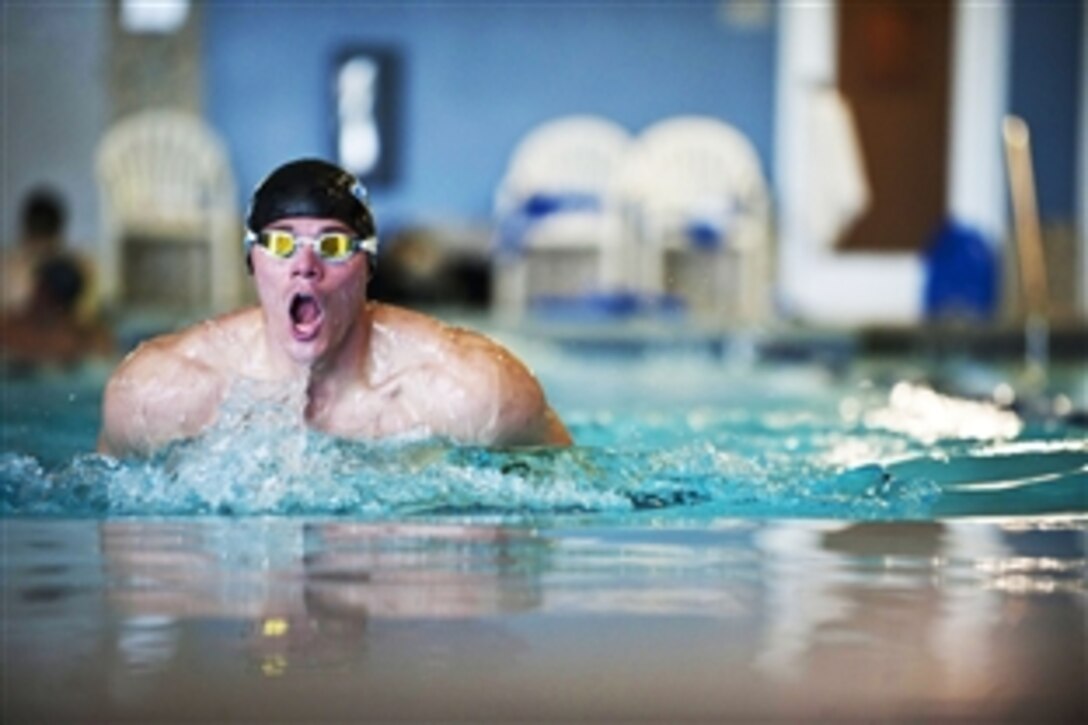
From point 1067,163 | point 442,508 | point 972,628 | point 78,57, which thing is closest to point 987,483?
point 442,508

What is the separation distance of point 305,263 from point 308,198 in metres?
0.10

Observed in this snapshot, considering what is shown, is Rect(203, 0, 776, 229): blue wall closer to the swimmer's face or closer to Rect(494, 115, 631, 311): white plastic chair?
Rect(494, 115, 631, 311): white plastic chair

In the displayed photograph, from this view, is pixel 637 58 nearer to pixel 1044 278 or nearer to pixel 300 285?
pixel 1044 278

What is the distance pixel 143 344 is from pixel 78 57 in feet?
25.8

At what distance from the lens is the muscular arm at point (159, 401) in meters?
3.07

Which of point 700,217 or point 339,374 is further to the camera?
point 700,217

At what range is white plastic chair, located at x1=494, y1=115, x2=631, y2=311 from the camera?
36.6 feet

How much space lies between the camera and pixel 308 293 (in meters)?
2.90

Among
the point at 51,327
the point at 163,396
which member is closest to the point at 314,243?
the point at 163,396

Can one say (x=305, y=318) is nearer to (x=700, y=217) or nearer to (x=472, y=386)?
(x=472, y=386)

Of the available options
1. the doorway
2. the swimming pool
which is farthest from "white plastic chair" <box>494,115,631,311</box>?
the swimming pool

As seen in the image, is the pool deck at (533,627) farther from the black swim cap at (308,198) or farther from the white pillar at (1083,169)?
the white pillar at (1083,169)

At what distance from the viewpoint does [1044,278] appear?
11.8 metres

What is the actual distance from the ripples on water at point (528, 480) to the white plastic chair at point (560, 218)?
24.7ft
